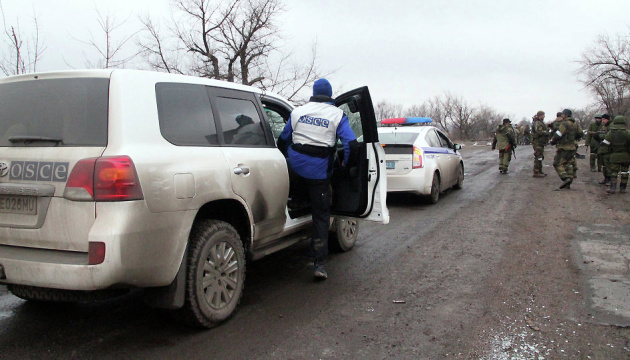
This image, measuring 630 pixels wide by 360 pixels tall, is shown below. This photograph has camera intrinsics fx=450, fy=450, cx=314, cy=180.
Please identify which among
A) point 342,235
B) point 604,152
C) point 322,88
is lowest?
point 342,235

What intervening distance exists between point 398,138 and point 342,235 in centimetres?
413

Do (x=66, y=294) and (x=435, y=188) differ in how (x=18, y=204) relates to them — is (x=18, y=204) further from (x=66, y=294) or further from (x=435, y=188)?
(x=435, y=188)

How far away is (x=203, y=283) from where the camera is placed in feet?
10.8

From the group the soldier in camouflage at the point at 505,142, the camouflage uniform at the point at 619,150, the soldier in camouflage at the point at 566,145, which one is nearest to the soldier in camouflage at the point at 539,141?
the soldier in camouflage at the point at 505,142

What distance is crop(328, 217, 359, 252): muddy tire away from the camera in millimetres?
5402

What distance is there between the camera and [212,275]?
3369 mm

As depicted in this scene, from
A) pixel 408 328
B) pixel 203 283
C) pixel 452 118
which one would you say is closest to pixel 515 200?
pixel 408 328

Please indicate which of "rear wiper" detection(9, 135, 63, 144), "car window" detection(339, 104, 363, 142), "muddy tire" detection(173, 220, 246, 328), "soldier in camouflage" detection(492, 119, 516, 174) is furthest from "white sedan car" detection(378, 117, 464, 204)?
"rear wiper" detection(9, 135, 63, 144)

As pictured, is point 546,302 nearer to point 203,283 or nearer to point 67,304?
point 203,283

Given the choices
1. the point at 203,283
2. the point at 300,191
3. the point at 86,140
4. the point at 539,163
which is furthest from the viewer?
the point at 539,163

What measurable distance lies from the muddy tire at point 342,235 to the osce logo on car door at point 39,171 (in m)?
3.05

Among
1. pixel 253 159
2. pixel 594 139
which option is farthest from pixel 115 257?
pixel 594 139

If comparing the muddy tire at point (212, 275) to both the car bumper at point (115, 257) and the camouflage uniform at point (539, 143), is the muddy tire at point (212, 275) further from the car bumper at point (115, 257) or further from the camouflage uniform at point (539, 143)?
the camouflage uniform at point (539, 143)

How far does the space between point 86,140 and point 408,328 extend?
2627 millimetres
